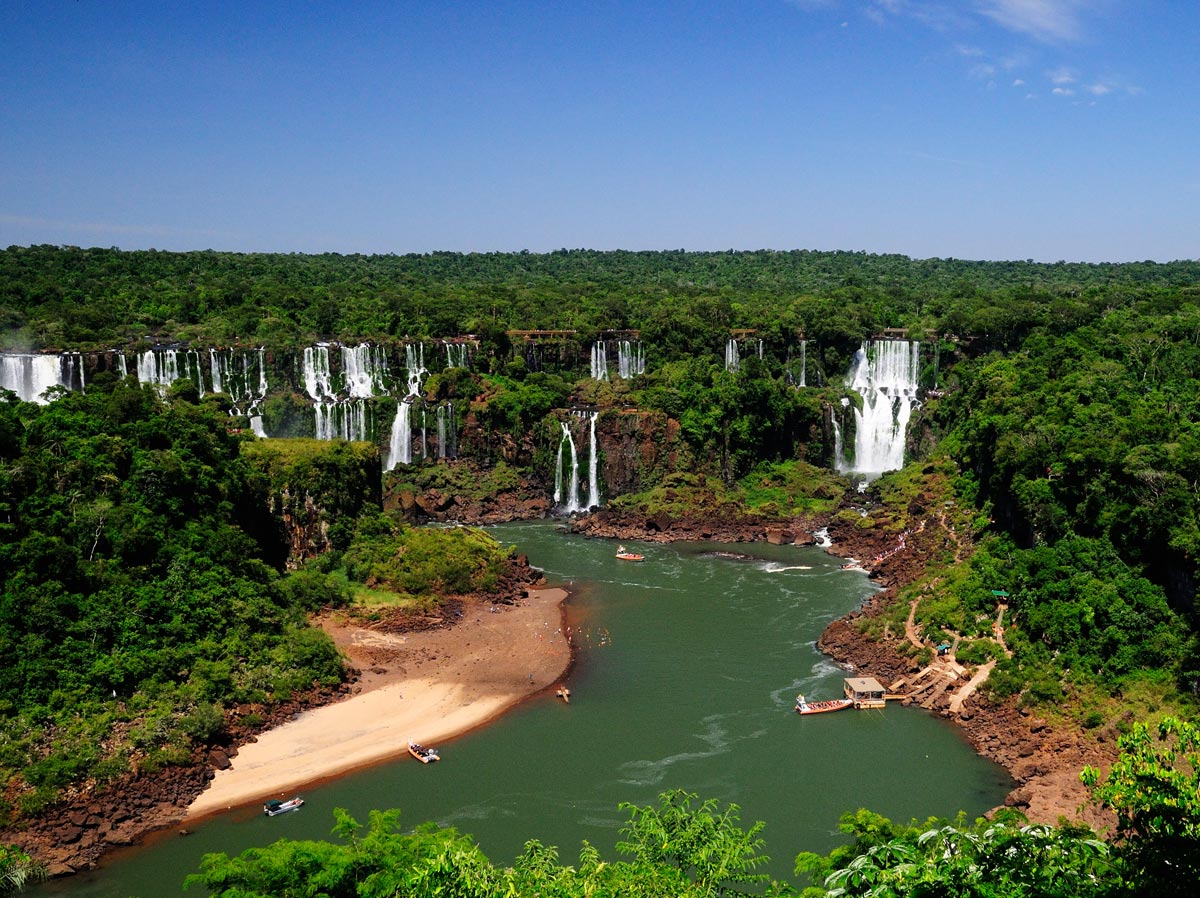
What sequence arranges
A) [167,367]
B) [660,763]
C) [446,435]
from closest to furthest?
[660,763]
[167,367]
[446,435]

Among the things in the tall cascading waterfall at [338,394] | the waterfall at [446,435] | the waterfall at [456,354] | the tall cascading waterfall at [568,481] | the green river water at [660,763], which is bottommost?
the green river water at [660,763]

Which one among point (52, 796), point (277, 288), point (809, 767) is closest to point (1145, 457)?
point (809, 767)

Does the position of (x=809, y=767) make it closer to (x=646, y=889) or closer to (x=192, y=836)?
(x=646, y=889)

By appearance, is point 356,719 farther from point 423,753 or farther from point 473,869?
point 473,869

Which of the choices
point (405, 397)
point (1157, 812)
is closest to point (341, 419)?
point (405, 397)

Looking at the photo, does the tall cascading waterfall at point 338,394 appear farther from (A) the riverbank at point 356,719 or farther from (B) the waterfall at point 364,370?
(A) the riverbank at point 356,719

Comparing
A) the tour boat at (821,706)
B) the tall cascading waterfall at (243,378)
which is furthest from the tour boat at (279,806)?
the tall cascading waterfall at (243,378)

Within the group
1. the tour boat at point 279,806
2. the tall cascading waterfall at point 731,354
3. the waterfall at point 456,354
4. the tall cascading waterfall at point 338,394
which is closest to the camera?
the tour boat at point 279,806

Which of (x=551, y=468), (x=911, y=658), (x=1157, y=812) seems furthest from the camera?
(x=551, y=468)
